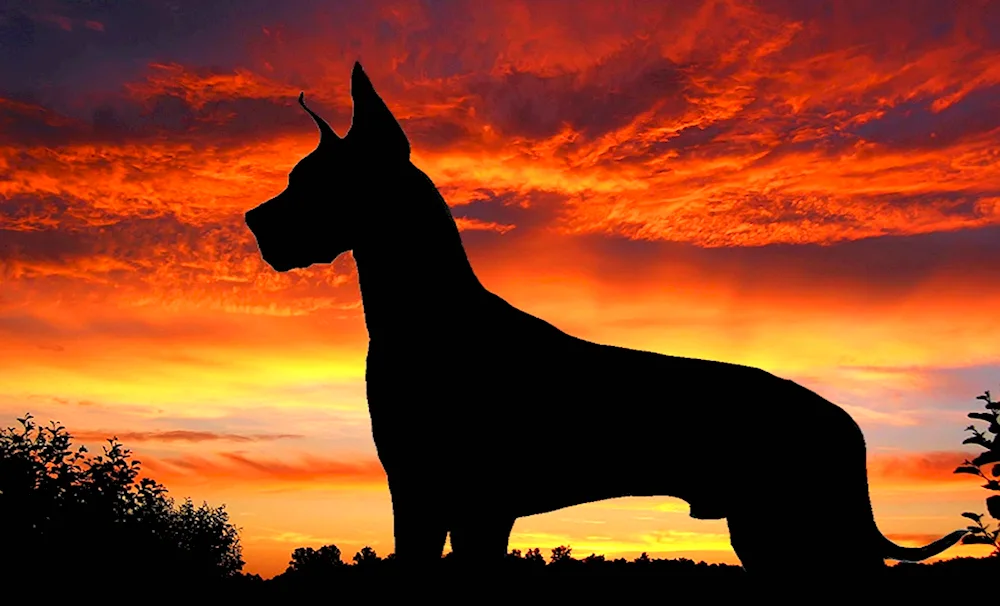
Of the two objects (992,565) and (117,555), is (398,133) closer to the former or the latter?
(992,565)

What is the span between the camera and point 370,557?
10141 mm

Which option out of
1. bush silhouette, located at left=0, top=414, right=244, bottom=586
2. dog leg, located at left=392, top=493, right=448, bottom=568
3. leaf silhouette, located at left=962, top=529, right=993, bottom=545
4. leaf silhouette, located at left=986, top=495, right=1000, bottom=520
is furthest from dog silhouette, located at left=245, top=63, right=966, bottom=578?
bush silhouette, located at left=0, top=414, right=244, bottom=586

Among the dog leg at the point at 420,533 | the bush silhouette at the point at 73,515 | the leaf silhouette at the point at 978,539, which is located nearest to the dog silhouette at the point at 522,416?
the dog leg at the point at 420,533

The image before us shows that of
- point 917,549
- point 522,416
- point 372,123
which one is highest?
point 372,123

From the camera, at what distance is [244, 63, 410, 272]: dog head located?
20.7ft

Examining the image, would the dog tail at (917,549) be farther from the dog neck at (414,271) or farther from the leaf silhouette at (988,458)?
the dog neck at (414,271)

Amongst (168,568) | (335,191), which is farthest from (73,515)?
(335,191)

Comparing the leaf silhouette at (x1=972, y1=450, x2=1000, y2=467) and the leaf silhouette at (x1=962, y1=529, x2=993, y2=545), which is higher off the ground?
the leaf silhouette at (x1=972, y1=450, x2=1000, y2=467)

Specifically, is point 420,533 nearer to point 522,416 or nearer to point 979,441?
point 522,416

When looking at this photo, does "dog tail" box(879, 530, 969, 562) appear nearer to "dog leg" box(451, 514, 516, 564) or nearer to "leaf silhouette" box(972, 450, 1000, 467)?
"leaf silhouette" box(972, 450, 1000, 467)

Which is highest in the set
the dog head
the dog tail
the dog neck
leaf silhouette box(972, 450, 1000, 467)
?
the dog head

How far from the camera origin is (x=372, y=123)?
631 cm

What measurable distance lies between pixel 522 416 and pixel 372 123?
2222mm

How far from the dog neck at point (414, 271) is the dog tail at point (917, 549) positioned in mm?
3105
